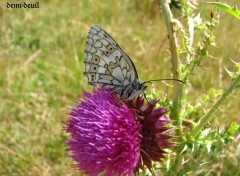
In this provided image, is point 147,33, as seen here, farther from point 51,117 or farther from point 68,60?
point 51,117

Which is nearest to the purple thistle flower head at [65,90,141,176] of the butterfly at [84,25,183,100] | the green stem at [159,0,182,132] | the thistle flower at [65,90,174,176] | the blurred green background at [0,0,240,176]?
the thistle flower at [65,90,174,176]

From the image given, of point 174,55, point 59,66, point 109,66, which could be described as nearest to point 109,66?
point 109,66

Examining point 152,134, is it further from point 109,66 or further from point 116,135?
point 109,66

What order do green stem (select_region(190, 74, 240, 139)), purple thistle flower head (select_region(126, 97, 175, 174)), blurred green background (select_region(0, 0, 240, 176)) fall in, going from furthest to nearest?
blurred green background (select_region(0, 0, 240, 176)) < purple thistle flower head (select_region(126, 97, 175, 174)) < green stem (select_region(190, 74, 240, 139))

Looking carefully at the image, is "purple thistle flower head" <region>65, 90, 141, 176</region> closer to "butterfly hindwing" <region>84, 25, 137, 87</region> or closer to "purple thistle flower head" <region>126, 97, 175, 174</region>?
"purple thistle flower head" <region>126, 97, 175, 174</region>

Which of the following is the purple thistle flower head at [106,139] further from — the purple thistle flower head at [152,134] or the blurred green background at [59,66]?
the blurred green background at [59,66]

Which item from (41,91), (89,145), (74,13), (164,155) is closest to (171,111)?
(164,155)
